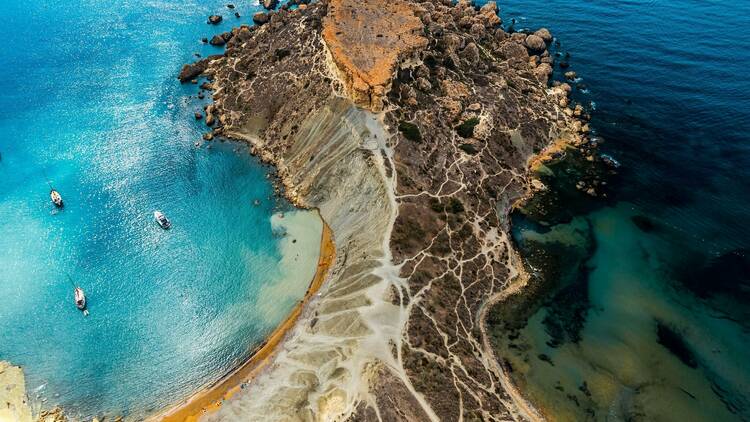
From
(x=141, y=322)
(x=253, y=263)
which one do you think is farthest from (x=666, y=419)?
(x=141, y=322)

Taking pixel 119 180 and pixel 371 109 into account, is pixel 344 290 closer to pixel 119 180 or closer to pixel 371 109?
pixel 371 109

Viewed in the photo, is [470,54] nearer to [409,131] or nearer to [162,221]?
[409,131]

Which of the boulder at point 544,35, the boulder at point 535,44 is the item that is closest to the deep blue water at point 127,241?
the boulder at point 535,44

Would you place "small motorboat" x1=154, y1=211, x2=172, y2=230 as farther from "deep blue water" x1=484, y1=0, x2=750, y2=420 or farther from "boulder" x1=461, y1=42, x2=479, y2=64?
"boulder" x1=461, y1=42, x2=479, y2=64

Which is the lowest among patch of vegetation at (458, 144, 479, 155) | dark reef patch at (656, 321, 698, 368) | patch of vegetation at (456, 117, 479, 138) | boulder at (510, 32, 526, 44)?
dark reef patch at (656, 321, 698, 368)

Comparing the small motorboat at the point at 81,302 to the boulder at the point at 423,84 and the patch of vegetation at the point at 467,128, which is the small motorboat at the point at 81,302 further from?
the patch of vegetation at the point at 467,128

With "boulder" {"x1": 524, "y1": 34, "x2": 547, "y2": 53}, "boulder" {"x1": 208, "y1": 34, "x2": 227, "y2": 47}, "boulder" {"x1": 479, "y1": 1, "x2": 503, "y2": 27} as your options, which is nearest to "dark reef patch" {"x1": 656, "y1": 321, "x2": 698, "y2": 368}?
"boulder" {"x1": 524, "y1": 34, "x2": 547, "y2": 53}

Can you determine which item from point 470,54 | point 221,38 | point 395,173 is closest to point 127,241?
point 395,173
